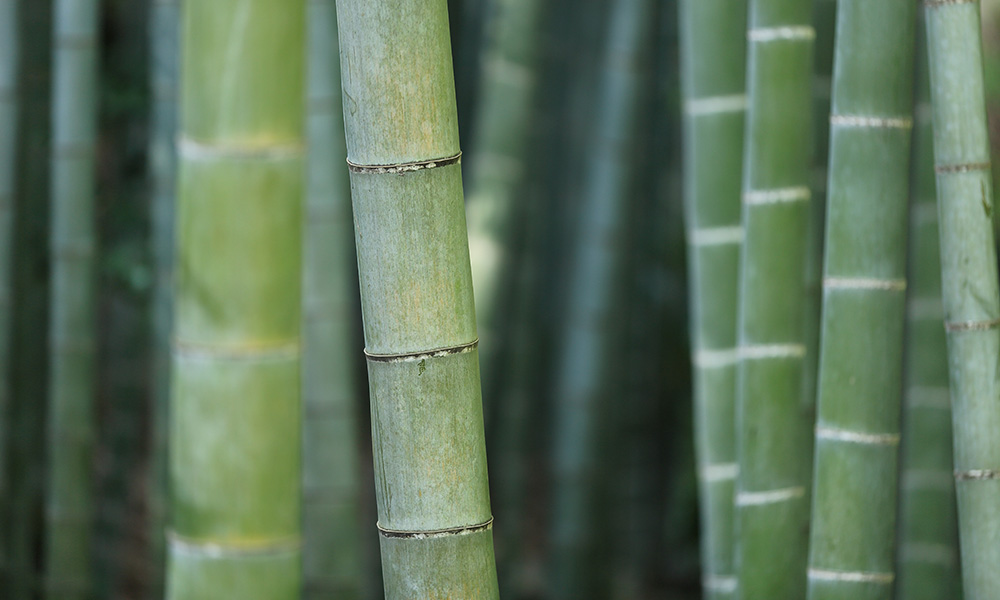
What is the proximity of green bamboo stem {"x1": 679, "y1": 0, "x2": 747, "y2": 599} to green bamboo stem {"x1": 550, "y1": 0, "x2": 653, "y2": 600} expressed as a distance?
0.69 meters

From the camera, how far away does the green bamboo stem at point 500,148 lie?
68.8 inches

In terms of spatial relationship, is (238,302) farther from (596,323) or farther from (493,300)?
(596,323)

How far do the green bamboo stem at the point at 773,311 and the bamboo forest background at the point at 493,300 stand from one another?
0.36 metres

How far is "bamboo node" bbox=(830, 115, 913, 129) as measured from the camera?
2.64ft

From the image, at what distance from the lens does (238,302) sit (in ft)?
2.13

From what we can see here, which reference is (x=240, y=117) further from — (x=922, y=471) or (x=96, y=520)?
(x=96, y=520)

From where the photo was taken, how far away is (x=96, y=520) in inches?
89.1

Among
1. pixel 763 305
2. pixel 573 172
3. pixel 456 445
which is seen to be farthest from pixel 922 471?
pixel 573 172

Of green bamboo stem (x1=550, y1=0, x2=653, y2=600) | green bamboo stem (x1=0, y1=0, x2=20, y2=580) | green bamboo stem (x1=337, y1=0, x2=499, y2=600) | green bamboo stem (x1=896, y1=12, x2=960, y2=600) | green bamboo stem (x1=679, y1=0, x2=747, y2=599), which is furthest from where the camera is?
green bamboo stem (x1=550, y1=0, x2=653, y2=600)

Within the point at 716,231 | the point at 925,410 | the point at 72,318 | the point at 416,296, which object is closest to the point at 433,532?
the point at 416,296

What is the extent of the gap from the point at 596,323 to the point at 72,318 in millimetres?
966

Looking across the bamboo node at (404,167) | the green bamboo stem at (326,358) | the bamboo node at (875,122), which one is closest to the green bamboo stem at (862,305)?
the bamboo node at (875,122)

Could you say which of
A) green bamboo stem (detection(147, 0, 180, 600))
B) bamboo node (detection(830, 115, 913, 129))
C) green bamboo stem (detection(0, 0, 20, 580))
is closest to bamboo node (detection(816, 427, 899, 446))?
bamboo node (detection(830, 115, 913, 129))

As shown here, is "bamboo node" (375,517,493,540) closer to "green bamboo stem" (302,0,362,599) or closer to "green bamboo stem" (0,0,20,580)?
"green bamboo stem" (302,0,362,599)
